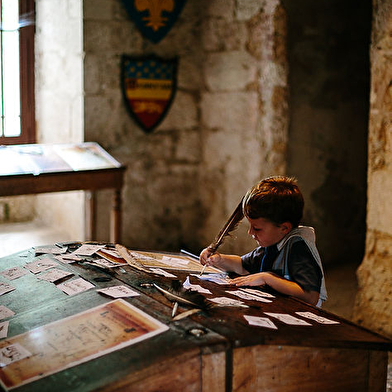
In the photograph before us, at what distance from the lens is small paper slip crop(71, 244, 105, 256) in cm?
245

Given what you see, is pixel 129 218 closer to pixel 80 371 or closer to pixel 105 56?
pixel 105 56

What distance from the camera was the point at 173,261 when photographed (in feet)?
8.19

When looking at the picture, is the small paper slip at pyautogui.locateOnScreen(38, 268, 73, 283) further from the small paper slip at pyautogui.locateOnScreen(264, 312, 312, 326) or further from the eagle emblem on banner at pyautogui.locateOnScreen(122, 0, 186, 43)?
the eagle emblem on banner at pyautogui.locateOnScreen(122, 0, 186, 43)

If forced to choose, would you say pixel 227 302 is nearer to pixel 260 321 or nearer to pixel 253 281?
pixel 260 321

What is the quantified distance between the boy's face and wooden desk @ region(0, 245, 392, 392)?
0.38 m

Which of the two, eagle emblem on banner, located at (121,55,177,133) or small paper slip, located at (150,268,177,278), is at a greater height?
eagle emblem on banner, located at (121,55,177,133)

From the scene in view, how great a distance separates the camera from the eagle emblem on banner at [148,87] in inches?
196

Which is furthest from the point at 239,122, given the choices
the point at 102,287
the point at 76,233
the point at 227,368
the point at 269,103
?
the point at 227,368

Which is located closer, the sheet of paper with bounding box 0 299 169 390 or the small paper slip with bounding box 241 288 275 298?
the sheet of paper with bounding box 0 299 169 390

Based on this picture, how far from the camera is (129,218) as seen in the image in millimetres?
5148

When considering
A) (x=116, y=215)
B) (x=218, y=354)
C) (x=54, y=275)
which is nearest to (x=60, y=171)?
(x=116, y=215)

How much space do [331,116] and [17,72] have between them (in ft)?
9.15

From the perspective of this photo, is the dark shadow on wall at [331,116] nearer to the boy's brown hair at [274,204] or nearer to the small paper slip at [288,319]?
the boy's brown hair at [274,204]

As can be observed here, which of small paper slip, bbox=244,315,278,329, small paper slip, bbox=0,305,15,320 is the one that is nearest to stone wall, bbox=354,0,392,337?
small paper slip, bbox=244,315,278,329
